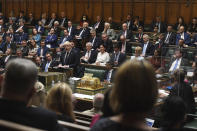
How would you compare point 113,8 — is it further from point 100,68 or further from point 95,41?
point 100,68

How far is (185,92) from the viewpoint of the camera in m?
4.89

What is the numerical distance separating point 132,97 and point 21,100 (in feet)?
1.86

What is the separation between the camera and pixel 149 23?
43.6 ft

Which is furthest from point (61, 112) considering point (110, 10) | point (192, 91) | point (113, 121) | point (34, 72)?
point (110, 10)

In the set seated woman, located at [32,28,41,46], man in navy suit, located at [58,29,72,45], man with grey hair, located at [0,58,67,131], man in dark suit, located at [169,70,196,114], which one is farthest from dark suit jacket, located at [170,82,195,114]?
seated woman, located at [32,28,41,46]

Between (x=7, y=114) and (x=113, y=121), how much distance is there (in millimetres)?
552

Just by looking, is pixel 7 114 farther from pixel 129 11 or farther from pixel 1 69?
pixel 129 11

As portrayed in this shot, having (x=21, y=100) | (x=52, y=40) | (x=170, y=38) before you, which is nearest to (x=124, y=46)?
(x=170, y=38)

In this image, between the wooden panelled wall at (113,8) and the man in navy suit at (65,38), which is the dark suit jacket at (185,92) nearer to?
the man in navy suit at (65,38)

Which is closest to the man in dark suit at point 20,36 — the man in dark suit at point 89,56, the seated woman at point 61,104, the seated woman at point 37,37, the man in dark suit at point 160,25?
the seated woman at point 37,37

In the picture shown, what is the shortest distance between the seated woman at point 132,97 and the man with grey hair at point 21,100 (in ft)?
1.11

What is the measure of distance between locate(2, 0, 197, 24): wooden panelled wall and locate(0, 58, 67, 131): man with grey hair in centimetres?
1155

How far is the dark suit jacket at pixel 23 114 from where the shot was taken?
1.53 m

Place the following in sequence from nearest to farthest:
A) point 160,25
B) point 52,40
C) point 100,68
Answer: point 100,68, point 160,25, point 52,40
